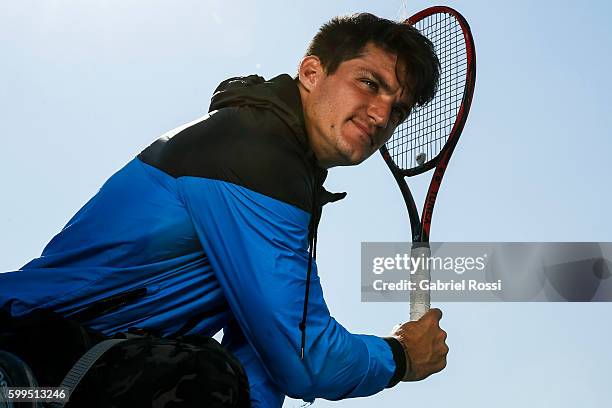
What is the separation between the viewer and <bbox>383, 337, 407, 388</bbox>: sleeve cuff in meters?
2.84

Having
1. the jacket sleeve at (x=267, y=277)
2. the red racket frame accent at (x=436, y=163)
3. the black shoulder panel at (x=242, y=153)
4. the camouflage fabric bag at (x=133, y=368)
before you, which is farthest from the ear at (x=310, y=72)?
the red racket frame accent at (x=436, y=163)

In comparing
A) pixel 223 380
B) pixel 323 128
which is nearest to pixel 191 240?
pixel 223 380

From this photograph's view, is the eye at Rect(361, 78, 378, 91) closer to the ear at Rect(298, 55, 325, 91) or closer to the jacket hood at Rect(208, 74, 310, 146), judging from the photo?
the ear at Rect(298, 55, 325, 91)

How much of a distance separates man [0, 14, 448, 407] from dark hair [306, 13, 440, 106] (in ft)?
1.83

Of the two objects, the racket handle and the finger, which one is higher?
the racket handle

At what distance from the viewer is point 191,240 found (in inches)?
99.5

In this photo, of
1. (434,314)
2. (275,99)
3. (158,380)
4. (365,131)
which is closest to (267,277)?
(158,380)

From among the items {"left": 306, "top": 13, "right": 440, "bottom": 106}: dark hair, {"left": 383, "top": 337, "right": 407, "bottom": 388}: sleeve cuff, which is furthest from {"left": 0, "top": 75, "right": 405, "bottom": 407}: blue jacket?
{"left": 306, "top": 13, "right": 440, "bottom": 106}: dark hair

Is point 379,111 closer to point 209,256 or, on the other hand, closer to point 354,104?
point 354,104

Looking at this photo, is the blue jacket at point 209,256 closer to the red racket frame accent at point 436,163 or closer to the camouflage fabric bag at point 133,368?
the camouflage fabric bag at point 133,368

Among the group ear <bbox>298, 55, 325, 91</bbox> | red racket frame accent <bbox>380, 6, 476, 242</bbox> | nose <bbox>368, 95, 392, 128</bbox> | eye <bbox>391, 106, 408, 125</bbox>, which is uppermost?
red racket frame accent <bbox>380, 6, 476, 242</bbox>

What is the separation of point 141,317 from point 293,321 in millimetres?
445

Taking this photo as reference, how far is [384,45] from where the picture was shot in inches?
128

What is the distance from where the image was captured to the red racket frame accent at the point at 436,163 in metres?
5.02
